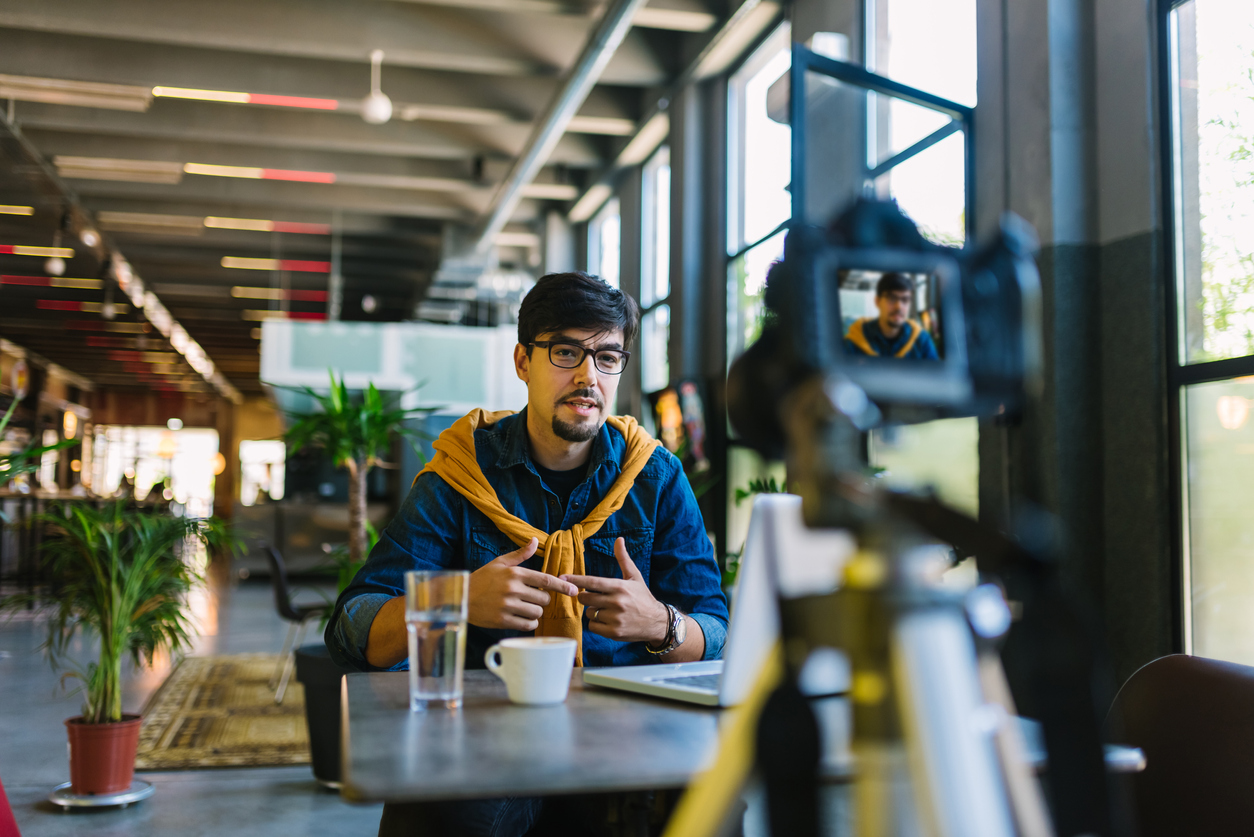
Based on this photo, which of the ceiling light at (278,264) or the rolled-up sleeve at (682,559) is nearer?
the rolled-up sleeve at (682,559)

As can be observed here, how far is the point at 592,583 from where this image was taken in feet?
4.42

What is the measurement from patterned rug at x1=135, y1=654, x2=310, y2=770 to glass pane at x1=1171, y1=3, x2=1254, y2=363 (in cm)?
353

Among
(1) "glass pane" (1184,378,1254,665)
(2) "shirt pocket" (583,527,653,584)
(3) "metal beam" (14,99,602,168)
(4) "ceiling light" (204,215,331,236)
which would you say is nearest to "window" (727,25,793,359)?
(3) "metal beam" (14,99,602,168)

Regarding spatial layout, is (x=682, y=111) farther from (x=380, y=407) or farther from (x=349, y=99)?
(x=380, y=407)

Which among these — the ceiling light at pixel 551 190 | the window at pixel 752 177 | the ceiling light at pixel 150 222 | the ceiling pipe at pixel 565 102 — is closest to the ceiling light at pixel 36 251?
the ceiling light at pixel 150 222

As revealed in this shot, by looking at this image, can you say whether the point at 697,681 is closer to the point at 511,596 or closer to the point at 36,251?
the point at 511,596

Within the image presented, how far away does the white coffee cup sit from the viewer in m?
1.11

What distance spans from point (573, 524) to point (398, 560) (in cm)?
31

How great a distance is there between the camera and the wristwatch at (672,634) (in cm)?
150

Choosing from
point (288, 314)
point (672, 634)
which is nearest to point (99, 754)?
point (672, 634)

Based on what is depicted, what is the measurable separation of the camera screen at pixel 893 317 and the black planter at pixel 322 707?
2912 mm

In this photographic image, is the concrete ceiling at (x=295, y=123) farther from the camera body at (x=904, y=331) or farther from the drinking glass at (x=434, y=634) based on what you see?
the camera body at (x=904, y=331)

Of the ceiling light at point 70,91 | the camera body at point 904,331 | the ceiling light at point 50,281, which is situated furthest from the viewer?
the ceiling light at point 50,281

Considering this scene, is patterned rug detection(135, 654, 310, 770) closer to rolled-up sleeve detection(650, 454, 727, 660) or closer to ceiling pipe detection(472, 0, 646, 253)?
rolled-up sleeve detection(650, 454, 727, 660)
